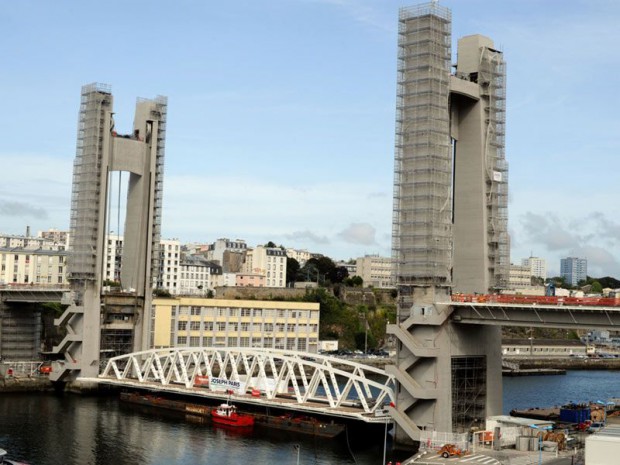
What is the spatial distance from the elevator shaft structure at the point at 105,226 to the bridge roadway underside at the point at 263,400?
5.35 meters

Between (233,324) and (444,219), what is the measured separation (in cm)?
5475

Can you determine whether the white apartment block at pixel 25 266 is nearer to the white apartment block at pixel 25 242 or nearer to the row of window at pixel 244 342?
the white apartment block at pixel 25 242

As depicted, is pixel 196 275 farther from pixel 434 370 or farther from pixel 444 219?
pixel 434 370

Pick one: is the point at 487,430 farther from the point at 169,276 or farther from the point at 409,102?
the point at 169,276

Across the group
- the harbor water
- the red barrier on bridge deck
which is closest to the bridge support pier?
the red barrier on bridge deck

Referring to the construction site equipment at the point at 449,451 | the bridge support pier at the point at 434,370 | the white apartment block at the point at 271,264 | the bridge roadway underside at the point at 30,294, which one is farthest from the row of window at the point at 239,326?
the white apartment block at the point at 271,264

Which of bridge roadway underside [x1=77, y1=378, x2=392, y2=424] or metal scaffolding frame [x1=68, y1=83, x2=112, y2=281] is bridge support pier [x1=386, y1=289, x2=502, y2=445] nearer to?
bridge roadway underside [x1=77, y1=378, x2=392, y2=424]

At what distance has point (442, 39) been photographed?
5616 centimetres

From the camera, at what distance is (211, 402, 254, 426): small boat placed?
62406 millimetres

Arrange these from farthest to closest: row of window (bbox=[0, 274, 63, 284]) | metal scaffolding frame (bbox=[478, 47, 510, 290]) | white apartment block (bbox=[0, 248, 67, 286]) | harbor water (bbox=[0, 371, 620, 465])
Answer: row of window (bbox=[0, 274, 63, 284])
white apartment block (bbox=[0, 248, 67, 286])
metal scaffolding frame (bbox=[478, 47, 510, 290])
harbor water (bbox=[0, 371, 620, 465])

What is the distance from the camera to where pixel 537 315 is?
1937 inches

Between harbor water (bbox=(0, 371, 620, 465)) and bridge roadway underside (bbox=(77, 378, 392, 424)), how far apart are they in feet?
5.57

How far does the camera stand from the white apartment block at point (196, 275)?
576 feet

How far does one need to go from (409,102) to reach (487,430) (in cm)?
2136
